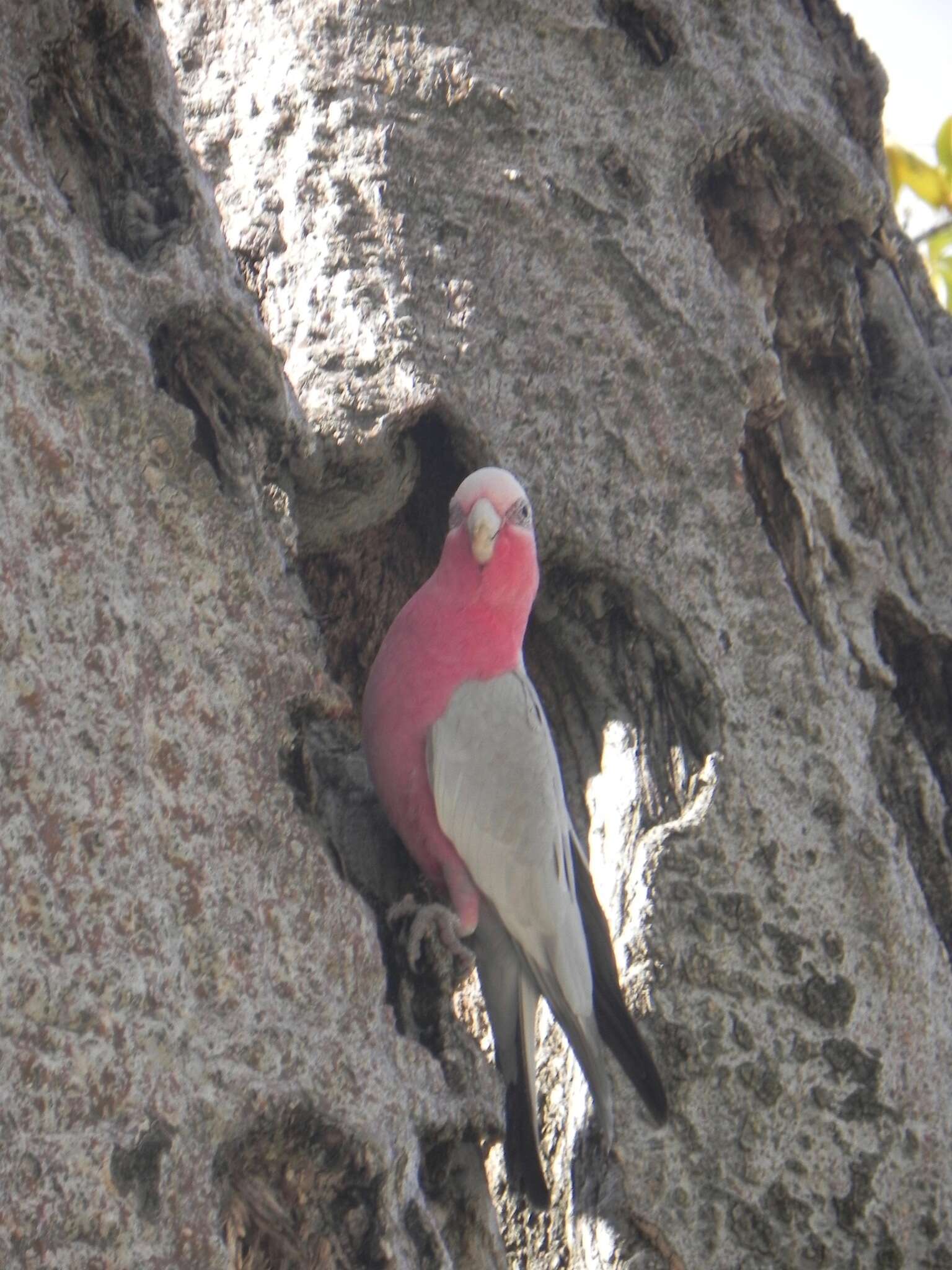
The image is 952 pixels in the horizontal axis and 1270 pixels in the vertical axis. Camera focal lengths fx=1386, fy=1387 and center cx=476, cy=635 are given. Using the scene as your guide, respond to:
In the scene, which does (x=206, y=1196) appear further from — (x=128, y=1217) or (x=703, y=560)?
(x=703, y=560)

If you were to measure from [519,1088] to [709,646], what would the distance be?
2.76ft

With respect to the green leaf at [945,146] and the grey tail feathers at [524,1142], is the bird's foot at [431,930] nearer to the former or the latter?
the grey tail feathers at [524,1142]

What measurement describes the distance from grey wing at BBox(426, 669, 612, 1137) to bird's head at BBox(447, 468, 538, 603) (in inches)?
7.4

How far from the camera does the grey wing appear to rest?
7.86ft

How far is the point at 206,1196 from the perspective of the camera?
1524 millimetres

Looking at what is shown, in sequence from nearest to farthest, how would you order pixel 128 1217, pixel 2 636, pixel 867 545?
pixel 128 1217
pixel 2 636
pixel 867 545

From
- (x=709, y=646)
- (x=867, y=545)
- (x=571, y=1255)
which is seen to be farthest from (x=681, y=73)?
(x=571, y=1255)

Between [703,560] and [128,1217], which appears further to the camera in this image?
[703,560]

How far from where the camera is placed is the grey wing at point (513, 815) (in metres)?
2.40

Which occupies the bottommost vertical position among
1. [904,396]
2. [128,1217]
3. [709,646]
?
[128,1217]

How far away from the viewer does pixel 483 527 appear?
2307 mm

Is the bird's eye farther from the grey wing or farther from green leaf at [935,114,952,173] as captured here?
green leaf at [935,114,952,173]

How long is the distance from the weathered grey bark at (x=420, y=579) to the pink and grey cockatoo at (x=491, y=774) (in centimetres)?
8

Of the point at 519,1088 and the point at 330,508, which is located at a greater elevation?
the point at 330,508
